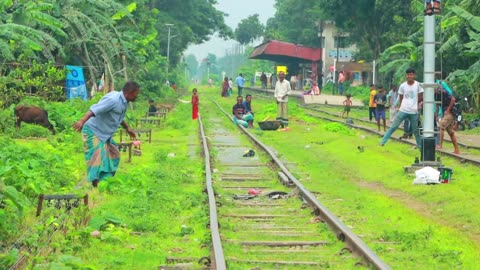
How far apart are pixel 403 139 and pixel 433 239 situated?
13.7 meters

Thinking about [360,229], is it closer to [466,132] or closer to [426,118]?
[426,118]

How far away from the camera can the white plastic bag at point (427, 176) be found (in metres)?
13.6

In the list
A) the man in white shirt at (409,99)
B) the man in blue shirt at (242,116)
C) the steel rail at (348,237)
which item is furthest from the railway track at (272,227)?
Result: the man in blue shirt at (242,116)

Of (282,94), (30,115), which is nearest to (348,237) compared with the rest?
(30,115)

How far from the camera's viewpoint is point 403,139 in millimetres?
22562

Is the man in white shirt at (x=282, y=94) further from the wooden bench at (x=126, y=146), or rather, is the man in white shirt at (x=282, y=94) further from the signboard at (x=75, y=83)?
the signboard at (x=75, y=83)

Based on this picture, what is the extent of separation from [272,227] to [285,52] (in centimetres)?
6207

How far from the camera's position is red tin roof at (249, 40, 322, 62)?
2729 inches

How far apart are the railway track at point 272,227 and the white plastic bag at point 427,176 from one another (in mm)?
2159

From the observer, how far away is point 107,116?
10961 mm

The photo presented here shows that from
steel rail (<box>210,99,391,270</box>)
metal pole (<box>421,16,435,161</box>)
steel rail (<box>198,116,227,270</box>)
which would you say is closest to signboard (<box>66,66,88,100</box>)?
steel rail (<box>198,116,227,270</box>)

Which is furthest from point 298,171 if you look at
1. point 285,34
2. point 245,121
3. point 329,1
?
point 285,34

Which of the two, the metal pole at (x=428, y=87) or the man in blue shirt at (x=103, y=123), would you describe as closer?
the man in blue shirt at (x=103, y=123)

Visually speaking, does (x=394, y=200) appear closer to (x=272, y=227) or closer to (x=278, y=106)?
(x=272, y=227)
